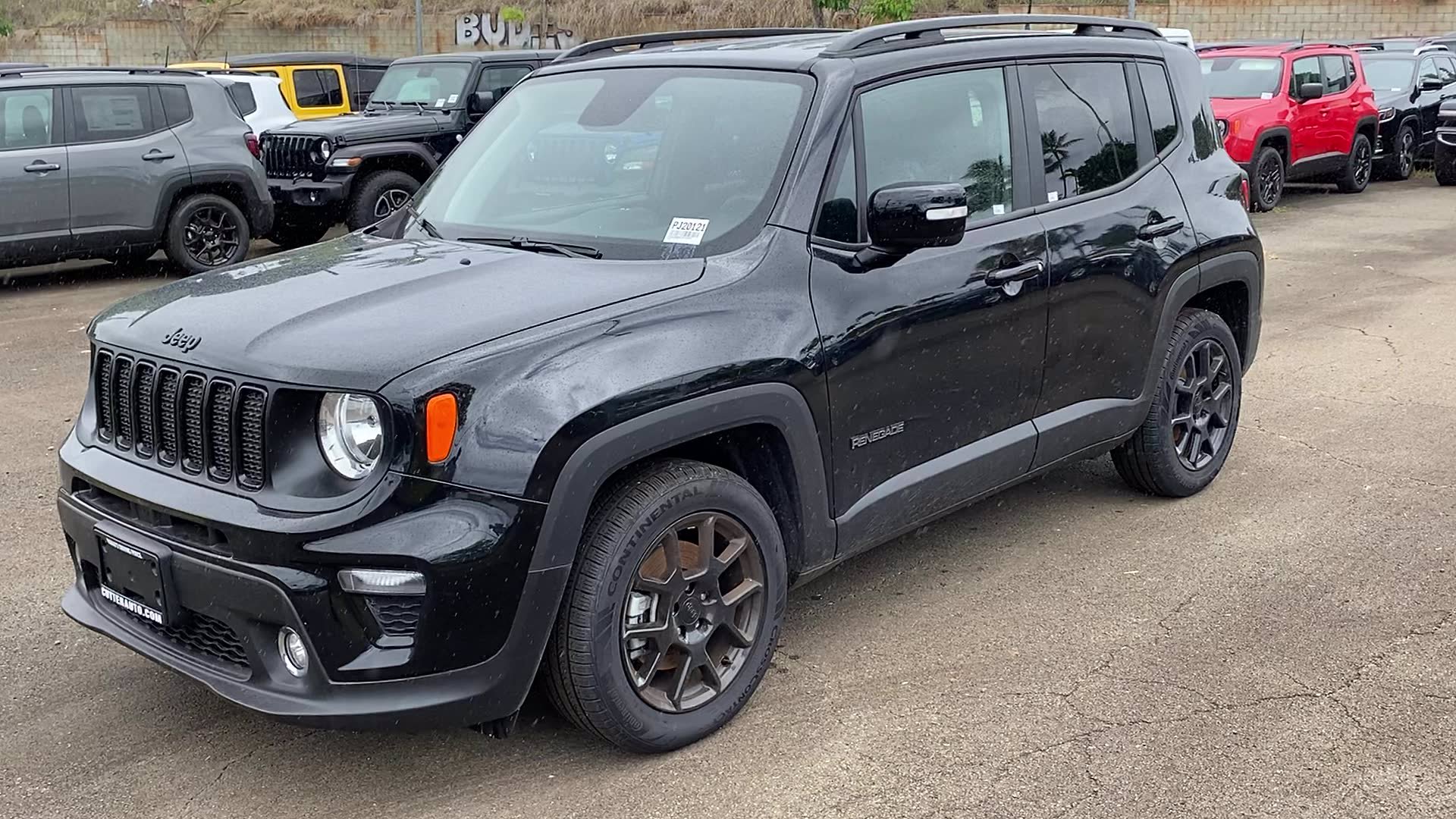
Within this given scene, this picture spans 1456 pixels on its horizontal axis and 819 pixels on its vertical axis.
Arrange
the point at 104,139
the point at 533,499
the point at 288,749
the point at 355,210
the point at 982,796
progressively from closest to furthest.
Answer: the point at 533,499, the point at 982,796, the point at 288,749, the point at 104,139, the point at 355,210

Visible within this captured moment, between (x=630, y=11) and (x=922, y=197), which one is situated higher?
(x=630, y=11)

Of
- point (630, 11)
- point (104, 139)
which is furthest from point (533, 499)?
point (630, 11)

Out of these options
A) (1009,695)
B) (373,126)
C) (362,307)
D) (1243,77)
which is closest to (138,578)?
(362,307)

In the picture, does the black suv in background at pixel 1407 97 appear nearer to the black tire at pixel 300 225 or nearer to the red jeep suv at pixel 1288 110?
the red jeep suv at pixel 1288 110

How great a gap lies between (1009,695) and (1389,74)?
18312 mm

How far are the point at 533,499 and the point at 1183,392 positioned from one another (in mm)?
3225

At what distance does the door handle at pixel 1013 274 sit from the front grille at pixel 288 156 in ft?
31.4

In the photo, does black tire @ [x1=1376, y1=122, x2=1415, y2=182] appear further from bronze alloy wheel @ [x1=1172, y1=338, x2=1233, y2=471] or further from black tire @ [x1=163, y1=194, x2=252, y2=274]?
bronze alloy wheel @ [x1=1172, y1=338, x2=1233, y2=471]

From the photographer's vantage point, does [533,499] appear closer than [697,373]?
Yes

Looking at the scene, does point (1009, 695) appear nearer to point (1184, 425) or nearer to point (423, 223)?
point (1184, 425)

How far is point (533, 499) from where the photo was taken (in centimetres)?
318

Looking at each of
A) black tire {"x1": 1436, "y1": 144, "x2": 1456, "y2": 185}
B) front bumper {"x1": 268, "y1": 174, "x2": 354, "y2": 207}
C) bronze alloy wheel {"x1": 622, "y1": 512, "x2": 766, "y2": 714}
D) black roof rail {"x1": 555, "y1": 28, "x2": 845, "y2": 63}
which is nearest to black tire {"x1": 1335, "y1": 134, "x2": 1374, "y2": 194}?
black tire {"x1": 1436, "y1": 144, "x2": 1456, "y2": 185}

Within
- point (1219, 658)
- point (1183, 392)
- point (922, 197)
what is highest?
point (922, 197)

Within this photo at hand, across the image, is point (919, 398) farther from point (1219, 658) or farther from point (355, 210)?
point (355, 210)
